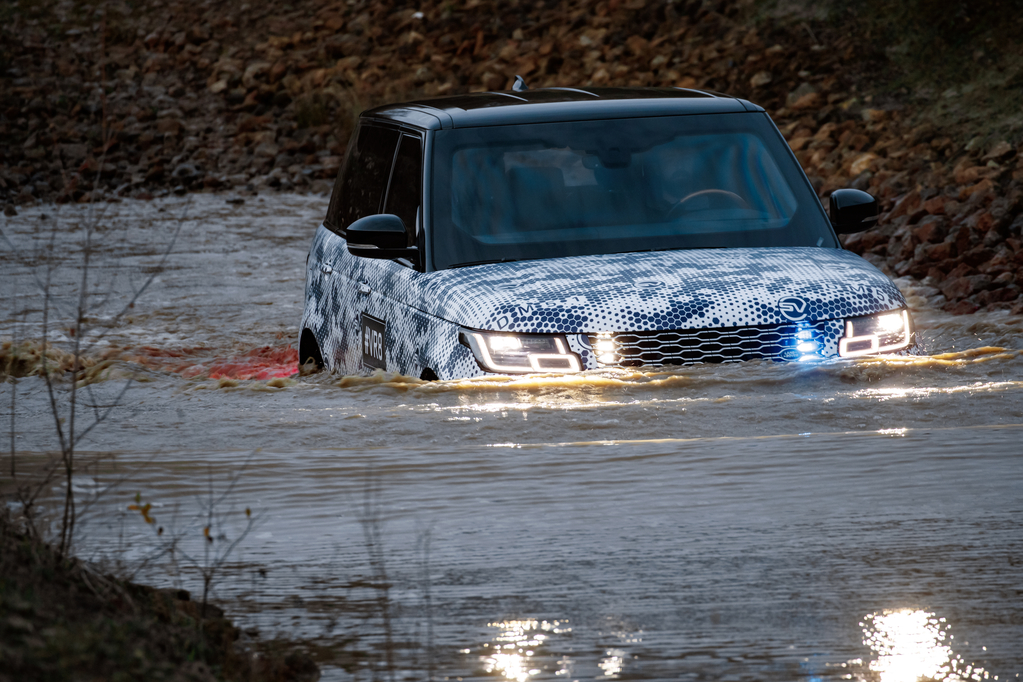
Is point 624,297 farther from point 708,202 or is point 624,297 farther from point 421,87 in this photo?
point 421,87

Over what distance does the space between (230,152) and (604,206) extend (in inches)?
662

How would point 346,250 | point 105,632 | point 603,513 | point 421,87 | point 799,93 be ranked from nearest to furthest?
point 105,632, point 603,513, point 346,250, point 799,93, point 421,87

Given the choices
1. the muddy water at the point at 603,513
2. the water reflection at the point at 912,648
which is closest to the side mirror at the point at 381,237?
the muddy water at the point at 603,513

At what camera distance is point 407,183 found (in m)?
6.42

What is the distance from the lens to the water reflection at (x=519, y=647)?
290cm

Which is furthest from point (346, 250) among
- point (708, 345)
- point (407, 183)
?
point (708, 345)

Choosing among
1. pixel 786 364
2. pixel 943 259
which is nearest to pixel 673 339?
pixel 786 364

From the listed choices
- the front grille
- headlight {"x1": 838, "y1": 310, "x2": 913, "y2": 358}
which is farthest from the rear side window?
headlight {"x1": 838, "y1": 310, "x2": 913, "y2": 358}

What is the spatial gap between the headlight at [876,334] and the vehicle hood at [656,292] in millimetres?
40

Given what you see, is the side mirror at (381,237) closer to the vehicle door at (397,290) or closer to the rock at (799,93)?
the vehicle door at (397,290)

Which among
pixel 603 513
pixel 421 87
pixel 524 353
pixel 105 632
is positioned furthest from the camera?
pixel 421 87

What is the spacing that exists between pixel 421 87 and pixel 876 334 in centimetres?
1780

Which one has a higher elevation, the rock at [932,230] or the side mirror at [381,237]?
the rock at [932,230]

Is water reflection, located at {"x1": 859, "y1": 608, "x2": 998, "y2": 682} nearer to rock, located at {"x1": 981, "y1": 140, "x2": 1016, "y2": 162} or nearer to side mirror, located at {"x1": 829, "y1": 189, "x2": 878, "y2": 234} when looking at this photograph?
side mirror, located at {"x1": 829, "y1": 189, "x2": 878, "y2": 234}
